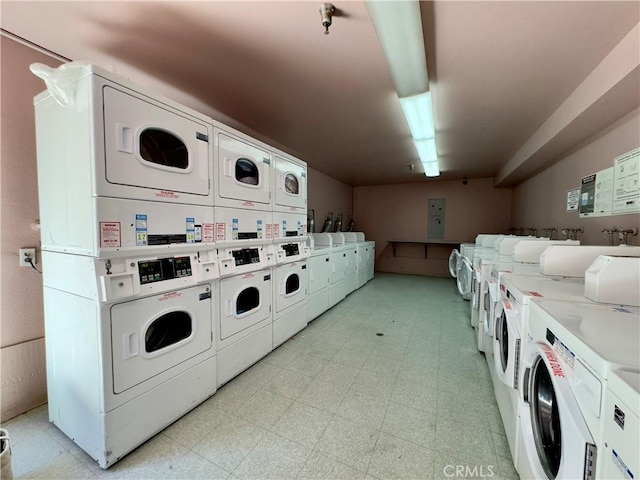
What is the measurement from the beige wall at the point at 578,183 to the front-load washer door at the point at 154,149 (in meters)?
3.25

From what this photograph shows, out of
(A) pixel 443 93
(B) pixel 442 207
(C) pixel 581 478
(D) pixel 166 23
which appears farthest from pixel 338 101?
(B) pixel 442 207

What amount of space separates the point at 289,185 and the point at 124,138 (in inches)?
63.6

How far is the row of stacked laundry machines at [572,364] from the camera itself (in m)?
0.58

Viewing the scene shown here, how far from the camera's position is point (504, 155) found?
4047 millimetres

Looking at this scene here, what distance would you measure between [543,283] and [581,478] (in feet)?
3.58

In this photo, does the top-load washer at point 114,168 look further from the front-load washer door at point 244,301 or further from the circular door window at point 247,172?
the front-load washer door at point 244,301

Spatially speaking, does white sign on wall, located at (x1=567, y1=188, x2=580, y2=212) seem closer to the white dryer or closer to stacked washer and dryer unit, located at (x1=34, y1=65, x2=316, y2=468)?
the white dryer

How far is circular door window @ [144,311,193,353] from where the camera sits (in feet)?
4.92

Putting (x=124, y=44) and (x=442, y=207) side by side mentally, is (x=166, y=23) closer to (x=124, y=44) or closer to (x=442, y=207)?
(x=124, y=44)

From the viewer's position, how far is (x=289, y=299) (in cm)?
277

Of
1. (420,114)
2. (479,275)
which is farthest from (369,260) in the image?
(420,114)

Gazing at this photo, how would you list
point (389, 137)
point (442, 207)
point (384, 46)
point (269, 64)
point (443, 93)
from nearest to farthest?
point (384, 46) < point (269, 64) < point (443, 93) < point (389, 137) < point (442, 207)

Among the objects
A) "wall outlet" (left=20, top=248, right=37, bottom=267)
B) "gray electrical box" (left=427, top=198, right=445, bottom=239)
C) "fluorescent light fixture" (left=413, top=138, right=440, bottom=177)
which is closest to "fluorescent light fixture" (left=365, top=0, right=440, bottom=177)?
"fluorescent light fixture" (left=413, top=138, right=440, bottom=177)
